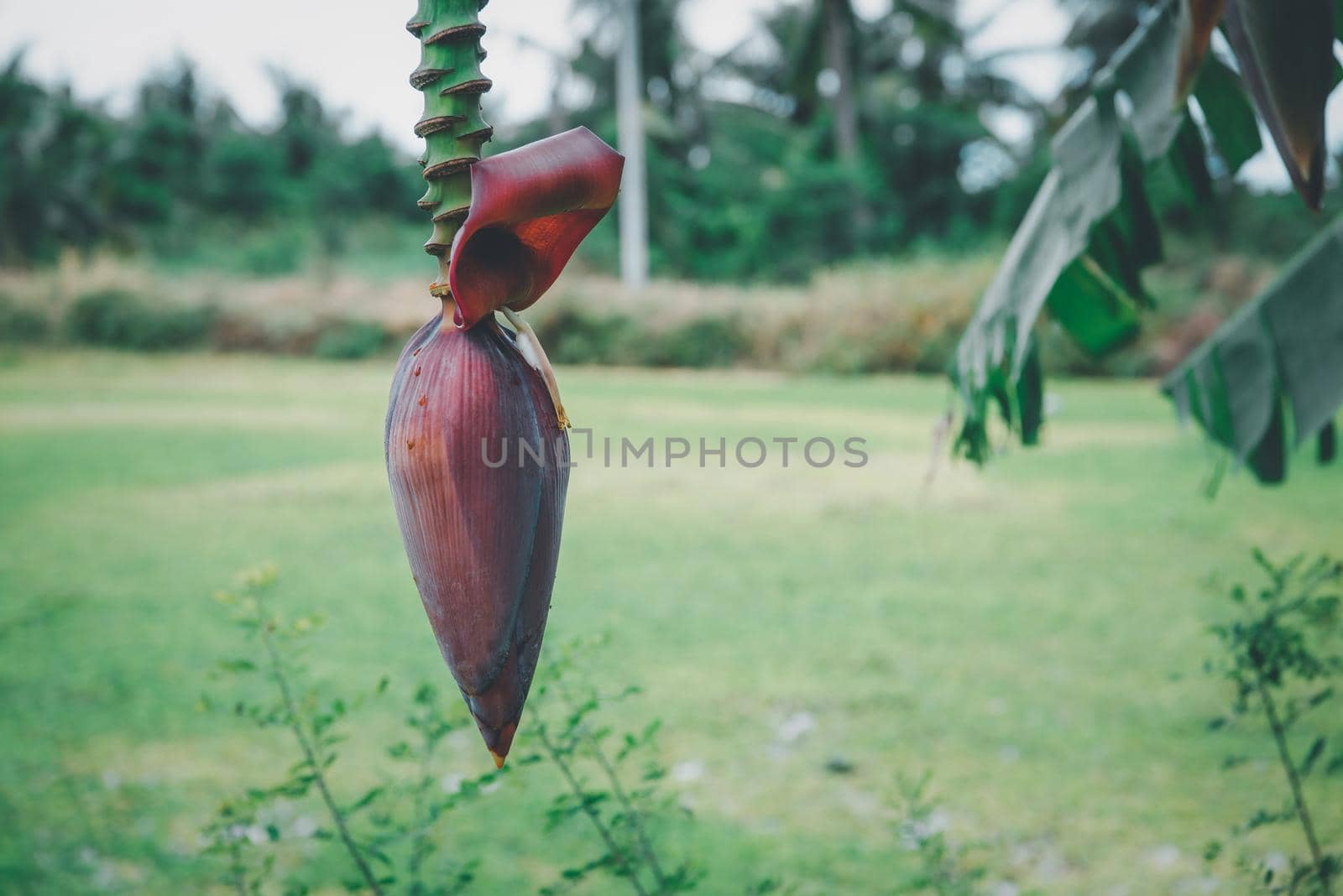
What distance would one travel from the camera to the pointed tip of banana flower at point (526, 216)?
29 cm

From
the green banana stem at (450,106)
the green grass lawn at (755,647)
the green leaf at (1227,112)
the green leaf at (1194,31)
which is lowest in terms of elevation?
the green grass lawn at (755,647)

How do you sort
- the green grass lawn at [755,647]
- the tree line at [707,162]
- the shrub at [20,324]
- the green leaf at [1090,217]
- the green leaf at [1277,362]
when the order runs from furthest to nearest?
the tree line at [707,162] < the shrub at [20,324] < the green grass lawn at [755,647] < the green leaf at [1277,362] < the green leaf at [1090,217]

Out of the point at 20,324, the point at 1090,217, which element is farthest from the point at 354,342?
the point at 1090,217

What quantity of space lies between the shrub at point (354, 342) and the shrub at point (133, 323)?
1645mm

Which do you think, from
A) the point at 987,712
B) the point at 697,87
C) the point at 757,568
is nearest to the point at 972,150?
the point at 697,87

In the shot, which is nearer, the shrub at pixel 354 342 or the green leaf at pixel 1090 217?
the green leaf at pixel 1090 217

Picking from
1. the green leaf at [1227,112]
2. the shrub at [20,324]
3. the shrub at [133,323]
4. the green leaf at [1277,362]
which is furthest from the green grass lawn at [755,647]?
the shrub at [20,324]

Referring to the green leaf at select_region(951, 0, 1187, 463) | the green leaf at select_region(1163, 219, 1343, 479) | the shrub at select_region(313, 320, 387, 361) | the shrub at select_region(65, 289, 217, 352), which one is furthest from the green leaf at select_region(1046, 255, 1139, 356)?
the shrub at select_region(65, 289, 217, 352)

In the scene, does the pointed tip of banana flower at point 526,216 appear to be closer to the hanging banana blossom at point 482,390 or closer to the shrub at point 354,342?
the hanging banana blossom at point 482,390

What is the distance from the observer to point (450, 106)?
1.03ft

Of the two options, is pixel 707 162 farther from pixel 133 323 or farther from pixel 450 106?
pixel 450 106

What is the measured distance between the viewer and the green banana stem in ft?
1.02

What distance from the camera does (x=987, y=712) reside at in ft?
8.52

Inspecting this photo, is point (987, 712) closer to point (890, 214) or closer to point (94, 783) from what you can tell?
point (94, 783)
